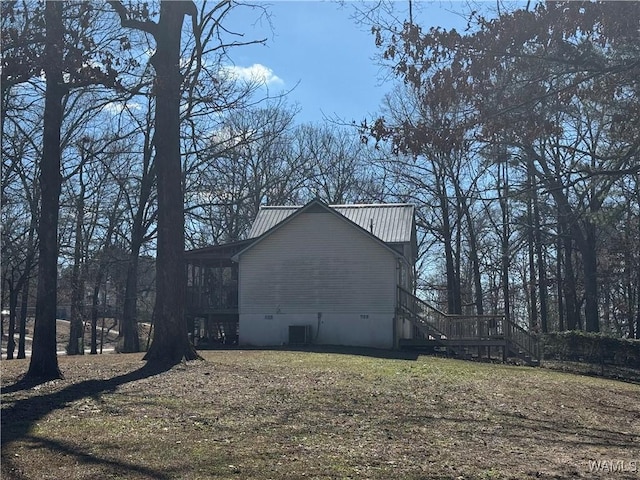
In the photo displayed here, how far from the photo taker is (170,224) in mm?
17672

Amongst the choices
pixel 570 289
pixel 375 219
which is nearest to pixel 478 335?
pixel 375 219

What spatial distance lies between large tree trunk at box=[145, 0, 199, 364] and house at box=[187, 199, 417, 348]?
14272mm

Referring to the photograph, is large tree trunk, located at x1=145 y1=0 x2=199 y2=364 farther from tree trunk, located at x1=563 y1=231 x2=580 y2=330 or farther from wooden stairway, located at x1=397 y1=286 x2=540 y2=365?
tree trunk, located at x1=563 y1=231 x2=580 y2=330

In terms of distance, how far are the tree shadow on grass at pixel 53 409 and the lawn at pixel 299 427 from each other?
2 cm

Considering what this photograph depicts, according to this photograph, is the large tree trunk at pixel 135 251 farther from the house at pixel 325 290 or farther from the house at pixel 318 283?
the house at pixel 318 283

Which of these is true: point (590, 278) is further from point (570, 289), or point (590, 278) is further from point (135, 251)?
point (135, 251)

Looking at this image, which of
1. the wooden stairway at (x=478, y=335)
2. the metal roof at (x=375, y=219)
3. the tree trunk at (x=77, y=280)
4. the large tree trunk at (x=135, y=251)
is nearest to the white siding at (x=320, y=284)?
the metal roof at (x=375, y=219)

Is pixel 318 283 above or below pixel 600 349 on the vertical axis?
above

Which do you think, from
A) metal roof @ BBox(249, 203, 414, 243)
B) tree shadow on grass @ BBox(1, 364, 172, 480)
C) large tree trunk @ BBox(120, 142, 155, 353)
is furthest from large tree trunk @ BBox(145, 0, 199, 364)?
large tree trunk @ BBox(120, 142, 155, 353)

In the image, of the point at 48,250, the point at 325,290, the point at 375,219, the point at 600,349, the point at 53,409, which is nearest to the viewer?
the point at 53,409

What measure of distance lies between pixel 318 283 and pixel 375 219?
5109mm

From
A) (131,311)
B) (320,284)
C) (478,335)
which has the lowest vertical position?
(478,335)

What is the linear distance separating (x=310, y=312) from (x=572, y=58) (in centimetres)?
2219

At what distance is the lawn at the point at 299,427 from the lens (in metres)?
7.70
